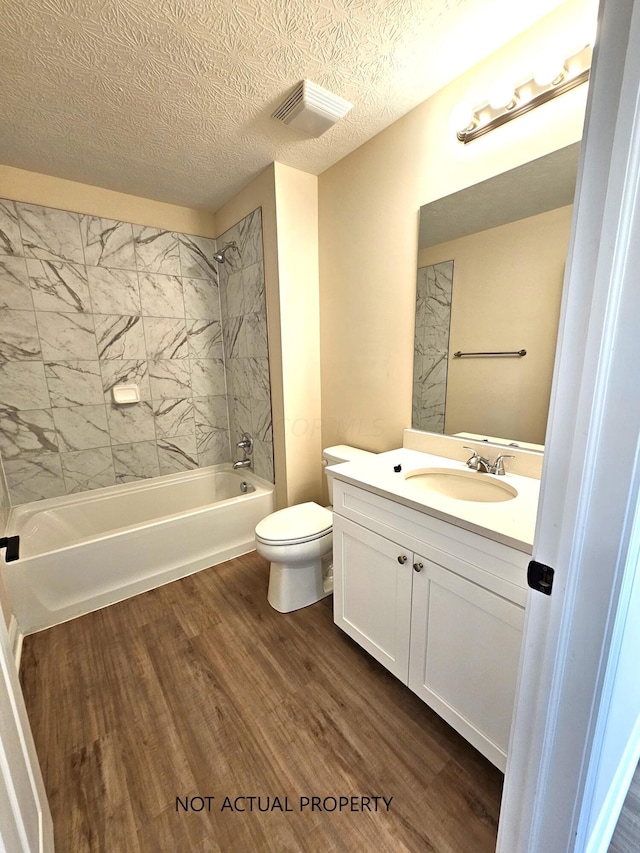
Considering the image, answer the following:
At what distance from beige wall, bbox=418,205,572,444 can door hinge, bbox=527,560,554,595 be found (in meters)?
0.88

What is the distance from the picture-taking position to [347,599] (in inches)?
61.4

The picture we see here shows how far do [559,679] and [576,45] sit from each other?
5.88ft

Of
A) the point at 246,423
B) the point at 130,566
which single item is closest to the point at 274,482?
the point at 246,423

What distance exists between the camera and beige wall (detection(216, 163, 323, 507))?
216 centimetres

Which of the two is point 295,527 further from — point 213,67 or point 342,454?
point 213,67

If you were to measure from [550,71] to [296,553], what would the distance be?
2.09 meters

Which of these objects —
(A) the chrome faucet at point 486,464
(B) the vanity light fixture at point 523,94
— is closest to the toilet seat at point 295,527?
(A) the chrome faucet at point 486,464

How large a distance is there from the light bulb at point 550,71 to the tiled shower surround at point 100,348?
1592mm

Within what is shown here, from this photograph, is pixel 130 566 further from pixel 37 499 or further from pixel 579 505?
pixel 579 505

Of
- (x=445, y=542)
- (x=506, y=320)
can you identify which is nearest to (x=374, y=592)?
(x=445, y=542)

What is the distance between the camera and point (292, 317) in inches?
88.9

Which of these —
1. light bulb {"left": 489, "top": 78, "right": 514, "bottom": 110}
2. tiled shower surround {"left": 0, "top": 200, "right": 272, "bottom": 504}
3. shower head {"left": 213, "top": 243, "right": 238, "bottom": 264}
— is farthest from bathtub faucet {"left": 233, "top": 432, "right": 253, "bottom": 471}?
light bulb {"left": 489, "top": 78, "right": 514, "bottom": 110}

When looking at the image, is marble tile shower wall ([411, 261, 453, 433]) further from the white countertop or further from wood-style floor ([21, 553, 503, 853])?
wood-style floor ([21, 553, 503, 853])

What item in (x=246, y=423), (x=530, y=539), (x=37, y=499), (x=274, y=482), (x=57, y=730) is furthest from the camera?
(x=246, y=423)
